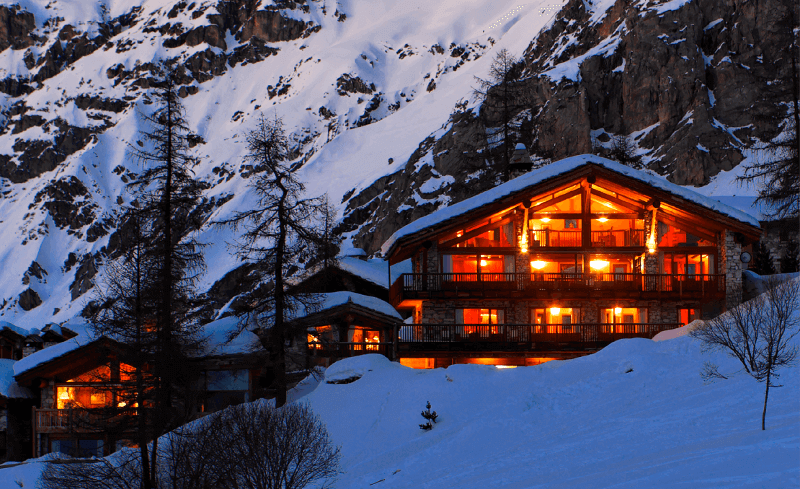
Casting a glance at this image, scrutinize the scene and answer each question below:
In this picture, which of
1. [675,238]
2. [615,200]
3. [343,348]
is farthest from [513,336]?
[675,238]

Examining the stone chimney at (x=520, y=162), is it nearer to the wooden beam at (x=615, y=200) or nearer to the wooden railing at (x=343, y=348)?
the wooden beam at (x=615, y=200)

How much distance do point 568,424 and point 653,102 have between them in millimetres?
99521

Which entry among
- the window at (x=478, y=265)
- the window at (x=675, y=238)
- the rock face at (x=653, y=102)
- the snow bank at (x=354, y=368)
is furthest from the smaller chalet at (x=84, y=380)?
the rock face at (x=653, y=102)

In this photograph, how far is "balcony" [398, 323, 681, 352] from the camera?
31.2 meters

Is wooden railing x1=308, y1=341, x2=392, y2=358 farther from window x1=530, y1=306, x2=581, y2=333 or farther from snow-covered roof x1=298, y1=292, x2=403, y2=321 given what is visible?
window x1=530, y1=306, x2=581, y2=333

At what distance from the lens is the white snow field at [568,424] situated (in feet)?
43.6

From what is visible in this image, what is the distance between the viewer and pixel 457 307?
33.8 meters

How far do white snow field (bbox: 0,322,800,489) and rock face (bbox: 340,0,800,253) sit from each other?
248ft

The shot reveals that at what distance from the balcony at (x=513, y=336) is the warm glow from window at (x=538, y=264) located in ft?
11.1

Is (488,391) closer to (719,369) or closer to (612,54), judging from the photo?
(719,369)

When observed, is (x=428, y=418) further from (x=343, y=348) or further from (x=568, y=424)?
(x=343, y=348)

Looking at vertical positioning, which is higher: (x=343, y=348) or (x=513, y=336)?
(x=513, y=336)

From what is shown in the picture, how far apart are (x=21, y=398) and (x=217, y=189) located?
155345 millimetres

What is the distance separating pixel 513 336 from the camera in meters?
A: 32.0
